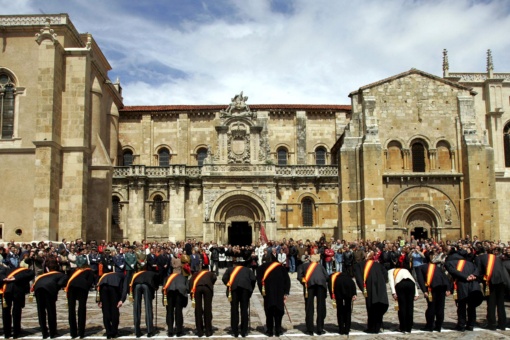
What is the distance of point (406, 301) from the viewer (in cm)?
1043

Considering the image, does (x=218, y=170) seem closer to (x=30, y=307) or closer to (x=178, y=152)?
(x=178, y=152)

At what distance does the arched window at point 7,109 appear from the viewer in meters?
24.4

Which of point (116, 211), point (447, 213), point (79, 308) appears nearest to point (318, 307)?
point (79, 308)

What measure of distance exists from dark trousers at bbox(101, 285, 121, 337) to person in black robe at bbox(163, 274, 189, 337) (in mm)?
955

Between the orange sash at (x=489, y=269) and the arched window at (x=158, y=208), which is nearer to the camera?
the orange sash at (x=489, y=269)

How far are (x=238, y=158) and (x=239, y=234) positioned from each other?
195 inches

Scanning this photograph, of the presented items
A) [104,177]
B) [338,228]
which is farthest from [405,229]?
[104,177]

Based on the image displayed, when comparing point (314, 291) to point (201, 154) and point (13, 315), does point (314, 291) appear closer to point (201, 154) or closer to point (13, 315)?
point (13, 315)

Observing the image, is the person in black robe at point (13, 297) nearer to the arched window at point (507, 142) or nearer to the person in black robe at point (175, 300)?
the person in black robe at point (175, 300)

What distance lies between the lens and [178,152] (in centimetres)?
3794

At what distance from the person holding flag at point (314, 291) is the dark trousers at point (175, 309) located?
7.93ft

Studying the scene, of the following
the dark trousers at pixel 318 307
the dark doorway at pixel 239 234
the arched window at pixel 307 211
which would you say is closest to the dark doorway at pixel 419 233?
the arched window at pixel 307 211

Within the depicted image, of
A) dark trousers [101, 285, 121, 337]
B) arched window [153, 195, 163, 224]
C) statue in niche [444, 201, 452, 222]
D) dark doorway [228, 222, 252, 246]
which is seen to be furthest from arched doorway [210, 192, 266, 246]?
dark trousers [101, 285, 121, 337]

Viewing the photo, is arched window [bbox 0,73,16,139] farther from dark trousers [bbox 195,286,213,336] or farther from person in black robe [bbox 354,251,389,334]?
person in black robe [bbox 354,251,389,334]
